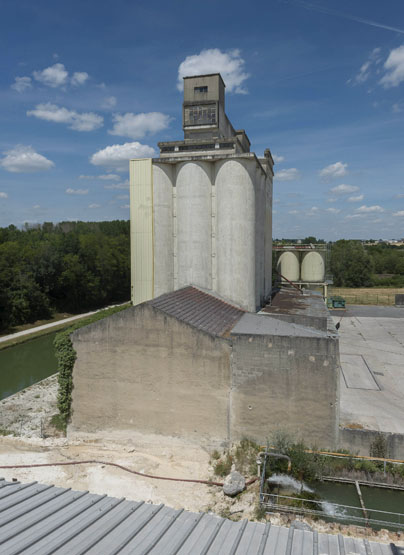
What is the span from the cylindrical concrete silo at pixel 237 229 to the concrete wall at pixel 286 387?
5.48 metres

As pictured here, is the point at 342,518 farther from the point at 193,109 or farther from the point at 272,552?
the point at 193,109

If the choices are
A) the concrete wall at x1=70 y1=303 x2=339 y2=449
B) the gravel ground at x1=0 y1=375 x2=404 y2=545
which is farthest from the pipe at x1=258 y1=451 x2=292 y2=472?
the concrete wall at x1=70 y1=303 x2=339 y2=449

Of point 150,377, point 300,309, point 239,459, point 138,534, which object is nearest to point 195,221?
point 300,309

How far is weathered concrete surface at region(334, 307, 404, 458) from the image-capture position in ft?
41.9

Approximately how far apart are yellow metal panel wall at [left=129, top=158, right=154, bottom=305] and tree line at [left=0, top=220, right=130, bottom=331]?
21.2 meters

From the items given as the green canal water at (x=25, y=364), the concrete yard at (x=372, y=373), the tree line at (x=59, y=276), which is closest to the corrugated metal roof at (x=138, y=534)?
the concrete yard at (x=372, y=373)

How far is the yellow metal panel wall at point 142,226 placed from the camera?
1938 cm

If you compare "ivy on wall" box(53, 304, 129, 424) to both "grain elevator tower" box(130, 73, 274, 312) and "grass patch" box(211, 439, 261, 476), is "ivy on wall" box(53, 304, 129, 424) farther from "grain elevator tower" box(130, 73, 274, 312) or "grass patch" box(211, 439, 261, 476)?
"grain elevator tower" box(130, 73, 274, 312)

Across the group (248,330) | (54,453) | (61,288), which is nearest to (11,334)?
(61,288)

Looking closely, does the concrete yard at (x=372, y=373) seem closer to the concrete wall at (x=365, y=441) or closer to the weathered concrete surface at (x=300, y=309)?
the concrete wall at (x=365, y=441)

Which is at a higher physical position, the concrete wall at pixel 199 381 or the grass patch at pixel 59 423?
the concrete wall at pixel 199 381

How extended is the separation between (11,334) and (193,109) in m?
25.1

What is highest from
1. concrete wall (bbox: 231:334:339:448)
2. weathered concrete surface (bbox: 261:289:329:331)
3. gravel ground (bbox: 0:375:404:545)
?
weathered concrete surface (bbox: 261:289:329:331)

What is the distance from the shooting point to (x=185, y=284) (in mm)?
19328
